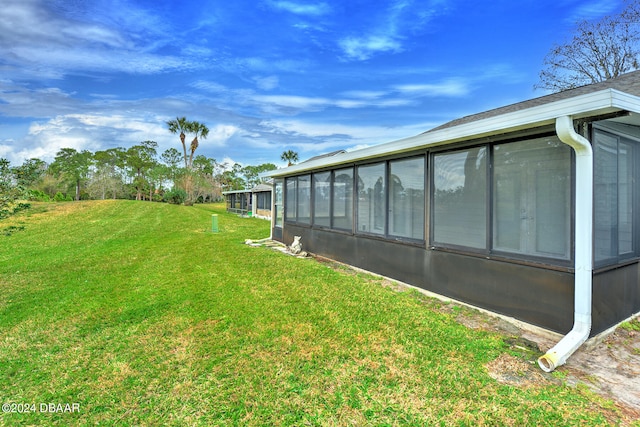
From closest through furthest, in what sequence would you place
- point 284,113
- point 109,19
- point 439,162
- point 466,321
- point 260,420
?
point 260,420, point 466,321, point 439,162, point 109,19, point 284,113

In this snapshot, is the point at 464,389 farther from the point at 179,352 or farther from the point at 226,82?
the point at 226,82

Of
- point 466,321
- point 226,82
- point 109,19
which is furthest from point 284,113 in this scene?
point 466,321

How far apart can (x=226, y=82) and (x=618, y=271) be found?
48.1ft

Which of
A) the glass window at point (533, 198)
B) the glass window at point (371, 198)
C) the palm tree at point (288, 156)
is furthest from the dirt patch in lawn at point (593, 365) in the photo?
the palm tree at point (288, 156)

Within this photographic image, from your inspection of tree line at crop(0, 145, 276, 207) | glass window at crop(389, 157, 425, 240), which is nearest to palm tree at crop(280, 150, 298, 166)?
tree line at crop(0, 145, 276, 207)

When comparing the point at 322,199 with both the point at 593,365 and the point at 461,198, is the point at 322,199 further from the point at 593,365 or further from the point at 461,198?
the point at 593,365

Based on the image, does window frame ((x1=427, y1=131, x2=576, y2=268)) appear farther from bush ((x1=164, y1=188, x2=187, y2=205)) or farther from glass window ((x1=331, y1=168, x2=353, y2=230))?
bush ((x1=164, y1=188, x2=187, y2=205))

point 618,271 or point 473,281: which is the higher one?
point 618,271

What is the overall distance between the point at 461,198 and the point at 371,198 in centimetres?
198

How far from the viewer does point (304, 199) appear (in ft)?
28.0

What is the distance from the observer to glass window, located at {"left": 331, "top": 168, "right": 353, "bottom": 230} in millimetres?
6590

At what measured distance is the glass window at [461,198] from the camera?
12.9 feet

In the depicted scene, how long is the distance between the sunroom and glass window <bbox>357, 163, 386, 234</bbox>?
1.50 feet

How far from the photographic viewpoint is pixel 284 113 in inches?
816
